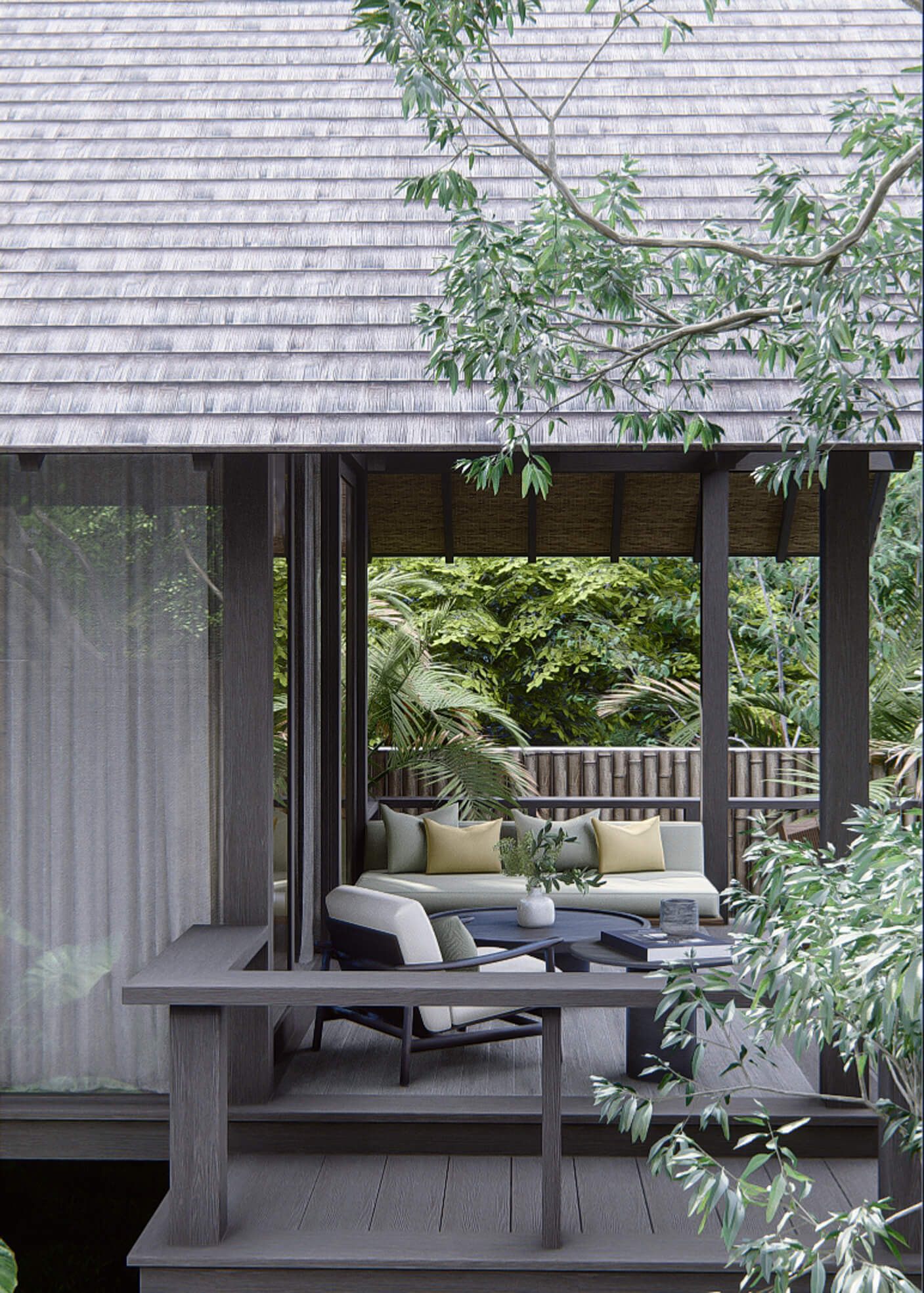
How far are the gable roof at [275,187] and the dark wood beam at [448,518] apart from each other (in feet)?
8.75

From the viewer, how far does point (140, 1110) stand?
432 centimetres

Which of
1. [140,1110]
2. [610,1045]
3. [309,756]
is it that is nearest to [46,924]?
[140,1110]

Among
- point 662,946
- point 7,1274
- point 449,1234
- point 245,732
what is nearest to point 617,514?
point 662,946

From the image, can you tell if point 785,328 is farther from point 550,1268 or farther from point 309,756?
point 309,756

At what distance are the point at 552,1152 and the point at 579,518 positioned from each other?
5579 millimetres

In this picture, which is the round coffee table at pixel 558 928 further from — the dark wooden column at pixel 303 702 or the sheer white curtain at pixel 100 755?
the sheer white curtain at pixel 100 755

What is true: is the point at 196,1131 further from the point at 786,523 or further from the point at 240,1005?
the point at 786,523

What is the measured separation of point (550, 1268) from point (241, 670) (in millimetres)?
2235

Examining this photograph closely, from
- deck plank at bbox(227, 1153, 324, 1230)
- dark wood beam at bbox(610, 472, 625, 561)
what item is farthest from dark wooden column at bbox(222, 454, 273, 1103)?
dark wood beam at bbox(610, 472, 625, 561)

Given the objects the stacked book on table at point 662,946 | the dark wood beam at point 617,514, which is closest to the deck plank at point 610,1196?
the stacked book on table at point 662,946

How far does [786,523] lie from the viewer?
8.31 metres

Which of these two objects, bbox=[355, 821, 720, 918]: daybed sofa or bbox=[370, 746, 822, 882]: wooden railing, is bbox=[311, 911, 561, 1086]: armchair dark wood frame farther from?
bbox=[370, 746, 822, 882]: wooden railing

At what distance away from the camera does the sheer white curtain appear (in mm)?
4383

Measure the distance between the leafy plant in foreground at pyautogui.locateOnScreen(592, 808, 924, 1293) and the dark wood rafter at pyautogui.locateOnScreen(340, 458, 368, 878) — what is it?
4.77 meters
